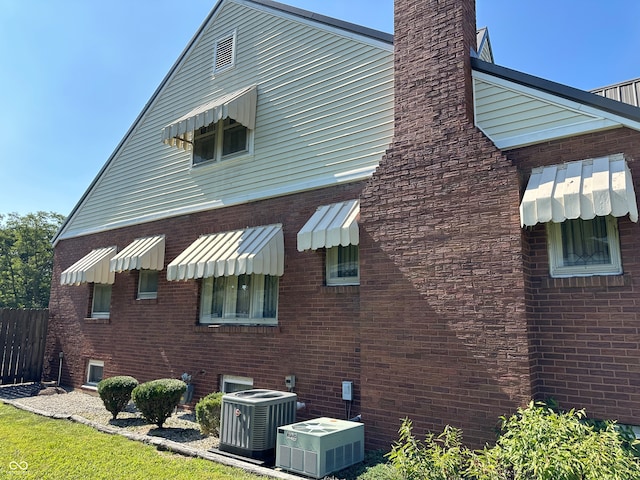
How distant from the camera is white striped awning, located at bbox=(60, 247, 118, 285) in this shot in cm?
1278

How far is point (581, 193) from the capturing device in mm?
5715

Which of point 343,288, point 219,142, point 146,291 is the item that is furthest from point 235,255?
point 146,291

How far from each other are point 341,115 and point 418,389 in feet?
17.8

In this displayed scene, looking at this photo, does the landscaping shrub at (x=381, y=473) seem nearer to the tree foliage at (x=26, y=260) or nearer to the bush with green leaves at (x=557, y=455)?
the bush with green leaves at (x=557, y=455)

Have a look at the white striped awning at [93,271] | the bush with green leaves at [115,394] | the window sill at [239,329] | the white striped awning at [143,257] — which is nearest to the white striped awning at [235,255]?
the window sill at [239,329]

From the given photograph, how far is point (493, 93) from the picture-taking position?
7301 millimetres

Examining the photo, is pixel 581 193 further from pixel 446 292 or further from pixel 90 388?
pixel 90 388

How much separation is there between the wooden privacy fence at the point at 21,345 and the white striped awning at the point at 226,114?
8439 millimetres

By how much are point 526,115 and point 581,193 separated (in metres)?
1.80

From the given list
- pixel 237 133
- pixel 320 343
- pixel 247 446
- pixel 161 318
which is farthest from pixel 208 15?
pixel 247 446

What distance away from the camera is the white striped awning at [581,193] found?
5.49m

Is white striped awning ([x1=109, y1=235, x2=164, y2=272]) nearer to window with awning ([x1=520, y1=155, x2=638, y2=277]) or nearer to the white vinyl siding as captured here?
the white vinyl siding

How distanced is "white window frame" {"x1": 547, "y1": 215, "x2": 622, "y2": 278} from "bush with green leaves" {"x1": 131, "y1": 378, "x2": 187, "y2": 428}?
7147 millimetres

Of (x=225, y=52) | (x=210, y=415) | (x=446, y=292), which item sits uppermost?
(x=225, y=52)
